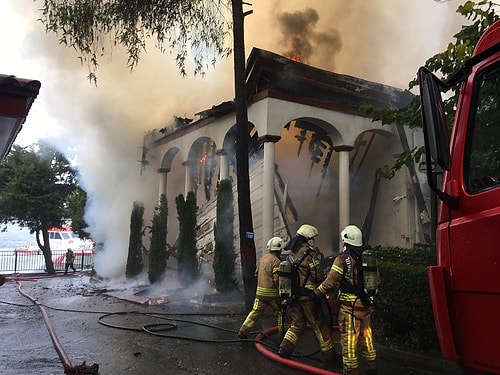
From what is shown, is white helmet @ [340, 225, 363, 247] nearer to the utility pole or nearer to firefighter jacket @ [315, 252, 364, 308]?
firefighter jacket @ [315, 252, 364, 308]

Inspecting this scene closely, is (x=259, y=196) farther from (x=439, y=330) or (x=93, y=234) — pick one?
(x=439, y=330)

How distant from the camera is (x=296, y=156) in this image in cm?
1378

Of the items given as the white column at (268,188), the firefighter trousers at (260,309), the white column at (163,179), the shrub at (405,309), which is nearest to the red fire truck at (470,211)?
the shrub at (405,309)

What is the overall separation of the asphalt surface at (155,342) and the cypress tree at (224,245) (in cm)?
47

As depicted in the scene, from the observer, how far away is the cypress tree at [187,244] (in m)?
11.7

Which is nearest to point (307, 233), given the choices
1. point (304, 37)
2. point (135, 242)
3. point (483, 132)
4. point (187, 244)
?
point (483, 132)

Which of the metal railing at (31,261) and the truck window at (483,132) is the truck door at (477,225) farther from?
the metal railing at (31,261)

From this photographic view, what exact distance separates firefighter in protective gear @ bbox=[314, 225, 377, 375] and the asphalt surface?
394 mm

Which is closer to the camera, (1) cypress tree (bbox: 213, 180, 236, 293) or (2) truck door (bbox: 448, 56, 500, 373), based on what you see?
(2) truck door (bbox: 448, 56, 500, 373)

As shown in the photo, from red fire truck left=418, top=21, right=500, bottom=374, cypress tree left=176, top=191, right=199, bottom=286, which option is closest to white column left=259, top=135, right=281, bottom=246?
cypress tree left=176, top=191, right=199, bottom=286

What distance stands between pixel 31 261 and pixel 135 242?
12.2 metres

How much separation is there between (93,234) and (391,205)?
12.0 m

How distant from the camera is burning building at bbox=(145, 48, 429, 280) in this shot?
1082 cm

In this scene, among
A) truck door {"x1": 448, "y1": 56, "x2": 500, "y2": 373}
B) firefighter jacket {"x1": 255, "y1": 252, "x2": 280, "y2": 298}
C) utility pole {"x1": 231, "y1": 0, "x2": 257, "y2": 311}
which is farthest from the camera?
utility pole {"x1": 231, "y1": 0, "x2": 257, "y2": 311}
